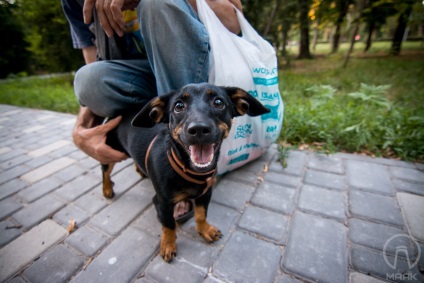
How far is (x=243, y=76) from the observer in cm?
216

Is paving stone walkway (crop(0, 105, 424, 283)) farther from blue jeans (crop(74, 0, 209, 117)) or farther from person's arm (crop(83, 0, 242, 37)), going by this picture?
person's arm (crop(83, 0, 242, 37))

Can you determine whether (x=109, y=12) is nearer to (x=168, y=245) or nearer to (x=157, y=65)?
(x=157, y=65)

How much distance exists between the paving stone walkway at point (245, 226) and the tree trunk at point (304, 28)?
7643mm

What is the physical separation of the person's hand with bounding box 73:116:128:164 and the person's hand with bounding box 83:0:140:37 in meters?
0.83

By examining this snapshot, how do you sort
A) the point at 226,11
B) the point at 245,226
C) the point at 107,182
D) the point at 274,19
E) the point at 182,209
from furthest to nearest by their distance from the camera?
the point at 274,19
the point at 107,182
the point at 226,11
the point at 182,209
the point at 245,226

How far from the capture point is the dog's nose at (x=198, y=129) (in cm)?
132

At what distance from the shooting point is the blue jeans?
1832mm

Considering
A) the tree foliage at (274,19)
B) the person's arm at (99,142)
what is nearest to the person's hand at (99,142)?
the person's arm at (99,142)

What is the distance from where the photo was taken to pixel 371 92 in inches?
161

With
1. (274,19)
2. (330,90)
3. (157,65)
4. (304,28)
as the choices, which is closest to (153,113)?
(157,65)

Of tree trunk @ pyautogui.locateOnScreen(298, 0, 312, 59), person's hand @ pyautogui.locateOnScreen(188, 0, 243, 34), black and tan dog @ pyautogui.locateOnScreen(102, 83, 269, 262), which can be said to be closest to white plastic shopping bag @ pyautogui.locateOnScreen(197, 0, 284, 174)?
person's hand @ pyautogui.locateOnScreen(188, 0, 243, 34)

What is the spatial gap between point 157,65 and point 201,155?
0.98 metres

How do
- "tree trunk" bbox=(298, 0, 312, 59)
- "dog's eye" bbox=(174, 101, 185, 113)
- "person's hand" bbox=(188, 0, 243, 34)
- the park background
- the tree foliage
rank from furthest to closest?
"tree trunk" bbox=(298, 0, 312, 59), the tree foliage, the park background, "person's hand" bbox=(188, 0, 243, 34), "dog's eye" bbox=(174, 101, 185, 113)

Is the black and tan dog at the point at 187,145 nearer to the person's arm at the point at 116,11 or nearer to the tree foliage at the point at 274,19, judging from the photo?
the person's arm at the point at 116,11
